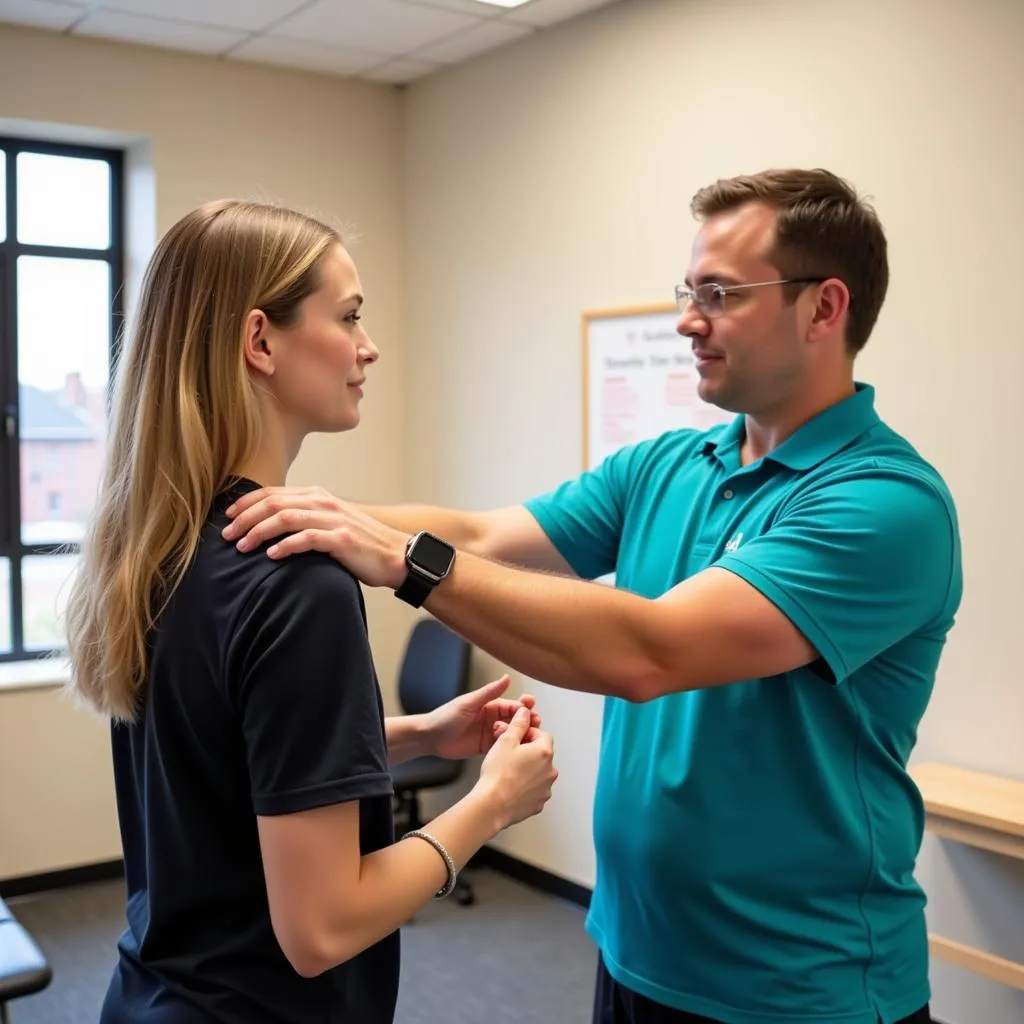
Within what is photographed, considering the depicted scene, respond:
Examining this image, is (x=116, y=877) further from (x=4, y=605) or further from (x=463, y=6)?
(x=463, y=6)

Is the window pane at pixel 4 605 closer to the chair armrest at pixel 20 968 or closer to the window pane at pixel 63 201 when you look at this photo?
the window pane at pixel 63 201

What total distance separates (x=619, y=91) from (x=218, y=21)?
1355mm

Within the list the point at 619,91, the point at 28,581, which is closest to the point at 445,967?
the point at 28,581

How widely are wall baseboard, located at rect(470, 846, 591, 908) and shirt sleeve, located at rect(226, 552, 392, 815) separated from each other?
3.06 meters

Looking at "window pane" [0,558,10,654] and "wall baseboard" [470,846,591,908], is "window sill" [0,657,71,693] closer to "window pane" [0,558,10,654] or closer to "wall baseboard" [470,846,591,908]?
"window pane" [0,558,10,654]

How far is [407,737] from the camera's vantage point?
1.62m

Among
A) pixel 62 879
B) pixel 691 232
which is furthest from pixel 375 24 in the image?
pixel 62 879

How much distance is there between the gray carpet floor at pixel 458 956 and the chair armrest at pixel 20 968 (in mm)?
1146

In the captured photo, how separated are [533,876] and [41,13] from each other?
3383 mm

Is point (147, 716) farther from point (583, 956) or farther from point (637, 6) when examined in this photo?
point (637, 6)

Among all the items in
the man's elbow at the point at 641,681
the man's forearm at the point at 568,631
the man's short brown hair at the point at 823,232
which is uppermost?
the man's short brown hair at the point at 823,232

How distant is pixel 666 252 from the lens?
3.65m

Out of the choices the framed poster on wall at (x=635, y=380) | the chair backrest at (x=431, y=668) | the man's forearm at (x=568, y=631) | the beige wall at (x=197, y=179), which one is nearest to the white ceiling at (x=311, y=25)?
the beige wall at (x=197, y=179)

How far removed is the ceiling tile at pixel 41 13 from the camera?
3732 mm
